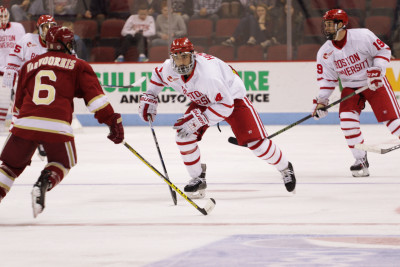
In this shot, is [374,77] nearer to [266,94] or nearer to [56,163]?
[56,163]

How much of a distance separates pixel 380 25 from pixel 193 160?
20.6 ft

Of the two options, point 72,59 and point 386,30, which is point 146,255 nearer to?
point 72,59

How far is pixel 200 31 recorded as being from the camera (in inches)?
433

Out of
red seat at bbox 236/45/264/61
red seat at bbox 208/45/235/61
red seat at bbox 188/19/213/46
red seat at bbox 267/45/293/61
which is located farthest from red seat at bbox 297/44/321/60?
red seat at bbox 188/19/213/46

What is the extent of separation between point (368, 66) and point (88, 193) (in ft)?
6.92

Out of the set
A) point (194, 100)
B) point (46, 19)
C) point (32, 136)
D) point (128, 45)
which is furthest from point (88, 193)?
point (128, 45)

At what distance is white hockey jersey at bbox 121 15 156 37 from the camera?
1105 cm

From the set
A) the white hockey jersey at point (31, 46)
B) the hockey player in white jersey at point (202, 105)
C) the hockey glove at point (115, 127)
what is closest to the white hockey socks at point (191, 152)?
the hockey player in white jersey at point (202, 105)

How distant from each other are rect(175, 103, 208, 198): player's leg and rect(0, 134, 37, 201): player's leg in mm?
1111

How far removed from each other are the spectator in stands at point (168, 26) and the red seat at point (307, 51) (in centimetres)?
142

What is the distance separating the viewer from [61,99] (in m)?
4.05

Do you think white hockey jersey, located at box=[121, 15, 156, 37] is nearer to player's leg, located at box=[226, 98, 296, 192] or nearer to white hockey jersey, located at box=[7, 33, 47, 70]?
white hockey jersey, located at box=[7, 33, 47, 70]

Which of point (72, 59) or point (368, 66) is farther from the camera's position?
point (368, 66)

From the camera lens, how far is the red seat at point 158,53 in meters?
11.0
